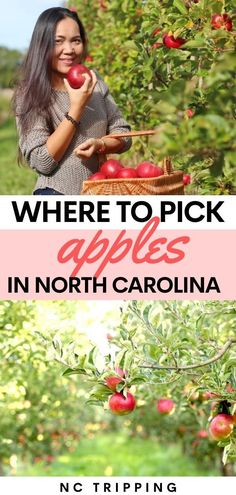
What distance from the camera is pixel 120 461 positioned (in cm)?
762

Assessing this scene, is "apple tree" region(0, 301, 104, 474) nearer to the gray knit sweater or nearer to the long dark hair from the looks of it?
the gray knit sweater

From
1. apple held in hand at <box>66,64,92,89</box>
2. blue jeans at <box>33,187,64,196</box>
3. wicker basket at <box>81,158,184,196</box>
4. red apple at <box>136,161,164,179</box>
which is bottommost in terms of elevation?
wicker basket at <box>81,158,184,196</box>

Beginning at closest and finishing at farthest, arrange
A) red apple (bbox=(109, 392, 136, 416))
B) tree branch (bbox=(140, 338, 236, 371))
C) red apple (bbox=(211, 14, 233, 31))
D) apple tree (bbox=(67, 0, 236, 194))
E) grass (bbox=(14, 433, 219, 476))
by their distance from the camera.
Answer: apple tree (bbox=(67, 0, 236, 194)) → tree branch (bbox=(140, 338, 236, 371)) → red apple (bbox=(109, 392, 136, 416)) → red apple (bbox=(211, 14, 233, 31)) → grass (bbox=(14, 433, 219, 476))

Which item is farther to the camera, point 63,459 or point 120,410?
point 63,459

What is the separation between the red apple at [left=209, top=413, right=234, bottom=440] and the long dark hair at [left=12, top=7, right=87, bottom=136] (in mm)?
1168

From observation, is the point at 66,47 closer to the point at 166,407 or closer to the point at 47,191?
the point at 47,191

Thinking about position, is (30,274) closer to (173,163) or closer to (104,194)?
(104,194)

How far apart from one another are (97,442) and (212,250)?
18.3ft

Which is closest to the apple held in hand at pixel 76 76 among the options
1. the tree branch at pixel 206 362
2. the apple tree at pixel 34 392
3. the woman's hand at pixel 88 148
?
the woman's hand at pixel 88 148

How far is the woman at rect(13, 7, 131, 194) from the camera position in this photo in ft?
10.4

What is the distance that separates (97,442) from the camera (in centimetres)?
803

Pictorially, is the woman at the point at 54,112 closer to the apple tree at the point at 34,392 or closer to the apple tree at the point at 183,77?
the apple tree at the point at 183,77

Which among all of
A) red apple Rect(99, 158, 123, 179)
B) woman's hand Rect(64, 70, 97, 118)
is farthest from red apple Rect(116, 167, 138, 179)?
woman's hand Rect(64, 70, 97, 118)
